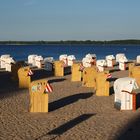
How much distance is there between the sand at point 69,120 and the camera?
11125 mm

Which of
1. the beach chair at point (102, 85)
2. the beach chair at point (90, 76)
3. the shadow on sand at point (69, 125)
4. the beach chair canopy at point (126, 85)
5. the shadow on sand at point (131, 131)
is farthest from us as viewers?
the beach chair at point (90, 76)

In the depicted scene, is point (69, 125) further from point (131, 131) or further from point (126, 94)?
point (126, 94)

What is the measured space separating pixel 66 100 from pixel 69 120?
3983mm

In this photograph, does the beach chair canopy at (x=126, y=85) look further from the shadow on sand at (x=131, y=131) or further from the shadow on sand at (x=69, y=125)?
the shadow on sand at (x=69, y=125)

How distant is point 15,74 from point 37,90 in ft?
35.5

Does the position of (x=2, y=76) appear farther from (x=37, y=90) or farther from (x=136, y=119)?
(x=136, y=119)

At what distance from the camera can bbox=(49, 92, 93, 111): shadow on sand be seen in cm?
1545

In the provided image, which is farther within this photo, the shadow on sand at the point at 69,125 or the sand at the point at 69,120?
the shadow on sand at the point at 69,125

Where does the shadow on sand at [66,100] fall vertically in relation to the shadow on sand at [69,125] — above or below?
above

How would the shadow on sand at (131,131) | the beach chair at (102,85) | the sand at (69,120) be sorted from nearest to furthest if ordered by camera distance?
the shadow on sand at (131,131), the sand at (69,120), the beach chair at (102,85)

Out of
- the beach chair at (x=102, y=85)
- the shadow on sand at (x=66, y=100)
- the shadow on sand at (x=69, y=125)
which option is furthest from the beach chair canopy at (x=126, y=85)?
the beach chair at (x=102, y=85)

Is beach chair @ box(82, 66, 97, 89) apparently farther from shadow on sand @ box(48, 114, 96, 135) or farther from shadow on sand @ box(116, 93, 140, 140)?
shadow on sand @ box(116, 93, 140, 140)

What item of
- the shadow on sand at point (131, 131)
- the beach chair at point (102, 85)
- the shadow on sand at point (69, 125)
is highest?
the beach chair at point (102, 85)

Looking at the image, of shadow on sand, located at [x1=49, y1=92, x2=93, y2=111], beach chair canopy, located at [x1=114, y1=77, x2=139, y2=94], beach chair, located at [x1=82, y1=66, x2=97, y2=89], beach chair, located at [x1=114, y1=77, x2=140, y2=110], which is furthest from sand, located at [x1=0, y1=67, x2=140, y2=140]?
beach chair, located at [x1=82, y1=66, x2=97, y2=89]
